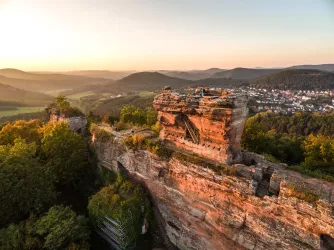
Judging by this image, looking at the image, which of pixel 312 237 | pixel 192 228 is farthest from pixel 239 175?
pixel 192 228

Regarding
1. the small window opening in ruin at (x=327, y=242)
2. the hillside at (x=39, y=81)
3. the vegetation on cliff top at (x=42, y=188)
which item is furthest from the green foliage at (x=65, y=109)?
the hillside at (x=39, y=81)

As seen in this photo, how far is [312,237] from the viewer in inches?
375

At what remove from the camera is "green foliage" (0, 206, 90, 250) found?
11.8m

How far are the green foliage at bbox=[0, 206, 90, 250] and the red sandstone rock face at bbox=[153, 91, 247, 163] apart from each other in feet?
29.8

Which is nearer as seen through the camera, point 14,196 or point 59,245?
point 59,245

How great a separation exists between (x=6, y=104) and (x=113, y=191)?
88.7 metres

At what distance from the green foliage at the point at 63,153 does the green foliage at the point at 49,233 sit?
18.3 ft

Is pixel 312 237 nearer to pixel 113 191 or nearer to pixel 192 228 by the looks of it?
pixel 192 228

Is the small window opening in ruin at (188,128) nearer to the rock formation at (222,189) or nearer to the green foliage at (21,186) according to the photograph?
the rock formation at (222,189)

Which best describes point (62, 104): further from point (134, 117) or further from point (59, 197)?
point (59, 197)

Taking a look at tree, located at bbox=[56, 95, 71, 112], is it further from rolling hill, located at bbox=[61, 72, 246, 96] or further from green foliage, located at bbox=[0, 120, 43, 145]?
rolling hill, located at bbox=[61, 72, 246, 96]

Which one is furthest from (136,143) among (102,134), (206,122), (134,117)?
(134,117)

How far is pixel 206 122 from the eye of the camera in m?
13.9

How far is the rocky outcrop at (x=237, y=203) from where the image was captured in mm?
9797
